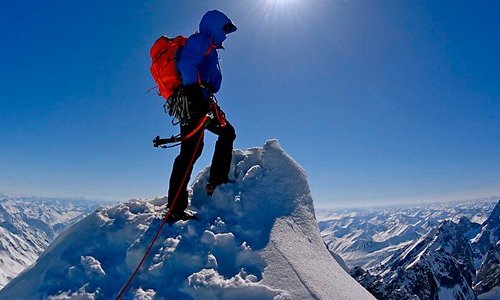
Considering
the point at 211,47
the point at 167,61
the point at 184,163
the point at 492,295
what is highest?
the point at 211,47

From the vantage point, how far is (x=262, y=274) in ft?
19.1

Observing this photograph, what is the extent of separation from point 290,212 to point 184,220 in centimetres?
196

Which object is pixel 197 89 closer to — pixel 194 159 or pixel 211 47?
pixel 211 47

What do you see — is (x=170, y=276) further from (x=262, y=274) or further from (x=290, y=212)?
(x=290, y=212)

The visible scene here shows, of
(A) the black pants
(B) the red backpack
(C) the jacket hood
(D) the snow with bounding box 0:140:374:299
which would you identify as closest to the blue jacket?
(C) the jacket hood

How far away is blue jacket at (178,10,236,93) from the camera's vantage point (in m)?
7.64

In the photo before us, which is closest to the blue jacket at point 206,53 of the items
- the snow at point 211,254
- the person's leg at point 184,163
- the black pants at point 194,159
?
the black pants at point 194,159

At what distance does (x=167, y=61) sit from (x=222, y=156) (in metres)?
2.24

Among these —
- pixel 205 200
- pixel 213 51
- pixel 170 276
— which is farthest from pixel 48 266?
pixel 213 51

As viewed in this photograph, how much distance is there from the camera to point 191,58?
7.63m

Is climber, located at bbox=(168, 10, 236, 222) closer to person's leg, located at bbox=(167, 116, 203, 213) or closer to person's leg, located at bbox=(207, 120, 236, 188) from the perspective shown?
person's leg, located at bbox=(167, 116, 203, 213)

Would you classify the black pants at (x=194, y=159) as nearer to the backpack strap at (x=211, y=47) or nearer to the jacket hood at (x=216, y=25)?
the backpack strap at (x=211, y=47)

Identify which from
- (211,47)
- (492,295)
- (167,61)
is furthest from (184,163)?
(492,295)

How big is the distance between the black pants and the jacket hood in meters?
1.53
